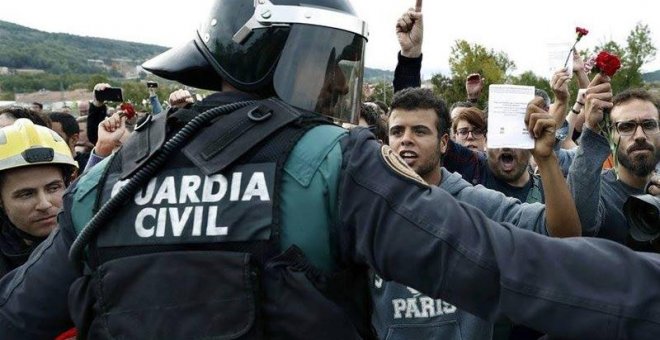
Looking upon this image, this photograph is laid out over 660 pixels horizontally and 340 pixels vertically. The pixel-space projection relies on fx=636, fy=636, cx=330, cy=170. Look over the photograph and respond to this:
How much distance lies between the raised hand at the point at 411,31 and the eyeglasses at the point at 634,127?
1.23 m

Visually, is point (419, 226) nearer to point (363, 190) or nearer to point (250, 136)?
point (363, 190)

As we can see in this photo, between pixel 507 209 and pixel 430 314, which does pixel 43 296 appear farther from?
pixel 507 209

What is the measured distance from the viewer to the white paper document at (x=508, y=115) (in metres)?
2.44

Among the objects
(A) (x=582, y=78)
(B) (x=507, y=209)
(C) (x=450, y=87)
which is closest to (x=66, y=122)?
(A) (x=582, y=78)

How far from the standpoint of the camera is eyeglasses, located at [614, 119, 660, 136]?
3.59 m

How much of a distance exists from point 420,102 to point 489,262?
257cm

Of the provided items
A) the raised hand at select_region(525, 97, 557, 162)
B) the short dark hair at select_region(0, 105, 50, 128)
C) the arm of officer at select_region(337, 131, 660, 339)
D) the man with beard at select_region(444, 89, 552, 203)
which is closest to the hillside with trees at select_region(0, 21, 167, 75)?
the short dark hair at select_region(0, 105, 50, 128)

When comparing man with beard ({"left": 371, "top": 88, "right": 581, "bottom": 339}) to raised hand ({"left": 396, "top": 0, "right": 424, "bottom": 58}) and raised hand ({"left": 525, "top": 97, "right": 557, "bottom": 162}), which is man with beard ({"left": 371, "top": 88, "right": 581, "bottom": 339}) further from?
raised hand ({"left": 396, "top": 0, "right": 424, "bottom": 58})

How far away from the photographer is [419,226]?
4.09ft

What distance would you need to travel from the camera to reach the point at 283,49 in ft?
5.30

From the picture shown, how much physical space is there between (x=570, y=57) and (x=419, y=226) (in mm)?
2033

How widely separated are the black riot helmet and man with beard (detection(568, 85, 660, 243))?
1.51 meters

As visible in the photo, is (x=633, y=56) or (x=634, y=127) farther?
(x=633, y=56)

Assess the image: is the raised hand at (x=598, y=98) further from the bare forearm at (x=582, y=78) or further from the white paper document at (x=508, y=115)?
the bare forearm at (x=582, y=78)
